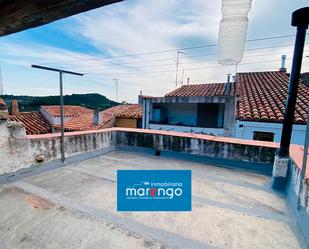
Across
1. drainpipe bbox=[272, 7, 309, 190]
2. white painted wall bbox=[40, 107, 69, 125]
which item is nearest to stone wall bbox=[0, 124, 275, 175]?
drainpipe bbox=[272, 7, 309, 190]

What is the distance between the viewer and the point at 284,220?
216 centimetres

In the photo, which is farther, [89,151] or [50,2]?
[89,151]

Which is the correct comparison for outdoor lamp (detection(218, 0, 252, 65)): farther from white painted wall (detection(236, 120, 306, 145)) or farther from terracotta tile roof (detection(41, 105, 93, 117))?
terracotta tile roof (detection(41, 105, 93, 117))

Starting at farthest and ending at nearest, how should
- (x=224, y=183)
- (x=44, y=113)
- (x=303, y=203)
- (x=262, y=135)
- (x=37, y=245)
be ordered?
(x=44, y=113), (x=262, y=135), (x=224, y=183), (x=303, y=203), (x=37, y=245)

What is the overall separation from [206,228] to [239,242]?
1.09 ft

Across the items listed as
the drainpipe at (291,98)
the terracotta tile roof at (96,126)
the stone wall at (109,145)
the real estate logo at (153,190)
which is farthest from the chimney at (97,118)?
the drainpipe at (291,98)

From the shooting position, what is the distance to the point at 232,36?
1423 millimetres

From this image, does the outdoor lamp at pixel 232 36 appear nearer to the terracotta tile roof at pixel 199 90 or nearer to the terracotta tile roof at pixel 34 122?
the terracotta tile roof at pixel 199 90

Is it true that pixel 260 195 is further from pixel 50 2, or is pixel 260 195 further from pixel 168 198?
pixel 50 2

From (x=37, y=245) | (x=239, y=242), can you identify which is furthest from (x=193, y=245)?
(x=37, y=245)

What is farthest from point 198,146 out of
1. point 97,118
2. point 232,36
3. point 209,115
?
point 97,118

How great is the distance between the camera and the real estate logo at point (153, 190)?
2.17 metres

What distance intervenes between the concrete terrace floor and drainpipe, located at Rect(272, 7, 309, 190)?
30cm

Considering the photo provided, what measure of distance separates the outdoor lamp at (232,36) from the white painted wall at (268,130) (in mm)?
6647
